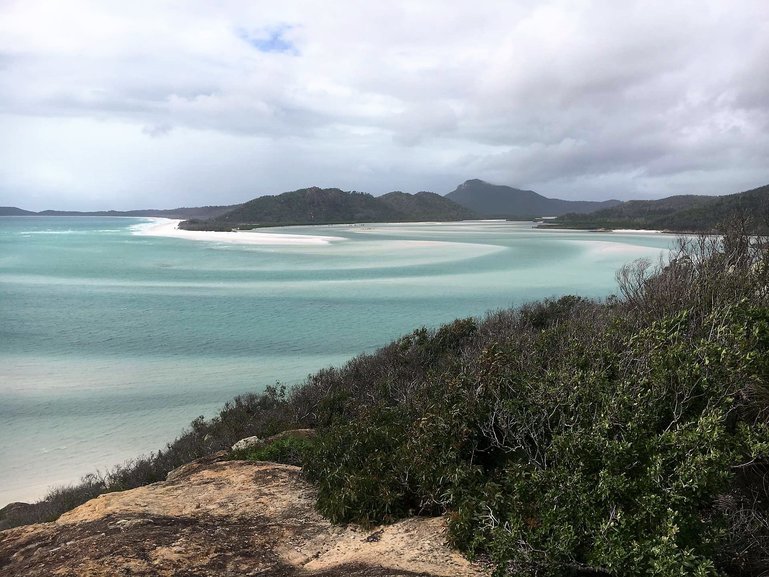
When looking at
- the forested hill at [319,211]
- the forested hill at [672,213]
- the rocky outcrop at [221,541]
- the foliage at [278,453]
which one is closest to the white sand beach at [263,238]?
the forested hill at [319,211]

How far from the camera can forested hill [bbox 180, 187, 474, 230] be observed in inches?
5817

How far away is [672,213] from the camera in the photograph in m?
111

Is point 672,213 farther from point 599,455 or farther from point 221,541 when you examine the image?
point 221,541

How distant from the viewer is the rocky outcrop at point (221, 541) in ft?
15.4

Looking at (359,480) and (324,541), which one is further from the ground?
(359,480)

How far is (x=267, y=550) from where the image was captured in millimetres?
5113

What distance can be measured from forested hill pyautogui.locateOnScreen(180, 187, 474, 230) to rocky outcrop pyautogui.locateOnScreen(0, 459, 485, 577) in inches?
5299

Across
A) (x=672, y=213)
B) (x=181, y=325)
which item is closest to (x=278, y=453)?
(x=181, y=325)

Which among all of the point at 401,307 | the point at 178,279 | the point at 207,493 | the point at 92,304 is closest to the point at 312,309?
the point at 401,307

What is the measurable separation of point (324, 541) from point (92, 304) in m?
32.1

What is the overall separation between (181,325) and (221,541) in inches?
918

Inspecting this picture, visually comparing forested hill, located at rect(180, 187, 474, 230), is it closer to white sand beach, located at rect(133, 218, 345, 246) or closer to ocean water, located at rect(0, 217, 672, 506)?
white sand beach, located at rect(133, 218, 345, 246)

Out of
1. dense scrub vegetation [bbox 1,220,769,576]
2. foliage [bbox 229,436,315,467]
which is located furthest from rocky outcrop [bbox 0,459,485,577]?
foliage [bbox 229,436,315,467]

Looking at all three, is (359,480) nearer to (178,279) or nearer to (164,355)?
(164,355)
